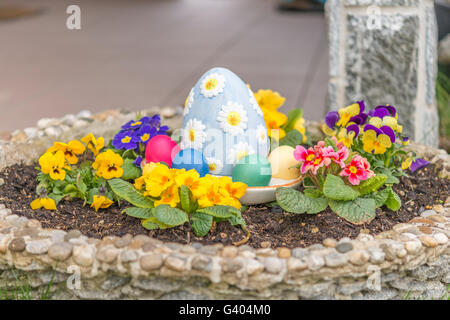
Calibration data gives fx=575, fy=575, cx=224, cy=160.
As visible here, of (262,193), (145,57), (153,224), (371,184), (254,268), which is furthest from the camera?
(145,57)

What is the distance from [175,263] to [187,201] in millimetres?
378

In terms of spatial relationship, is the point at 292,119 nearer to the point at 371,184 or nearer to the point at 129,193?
the point at 371,184

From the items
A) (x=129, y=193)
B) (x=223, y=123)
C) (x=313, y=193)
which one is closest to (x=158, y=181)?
(x=129, y=193)

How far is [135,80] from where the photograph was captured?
6039 mm

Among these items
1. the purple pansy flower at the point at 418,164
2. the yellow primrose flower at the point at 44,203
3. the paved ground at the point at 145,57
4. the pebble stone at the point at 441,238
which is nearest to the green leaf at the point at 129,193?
the yellow primrose flower at the point at 44,203

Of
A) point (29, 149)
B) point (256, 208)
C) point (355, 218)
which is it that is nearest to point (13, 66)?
point (29, 149)

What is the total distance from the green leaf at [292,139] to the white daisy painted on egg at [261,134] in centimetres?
29

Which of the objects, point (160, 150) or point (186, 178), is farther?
point (160, 150)

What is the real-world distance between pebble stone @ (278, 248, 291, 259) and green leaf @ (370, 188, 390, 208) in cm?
56

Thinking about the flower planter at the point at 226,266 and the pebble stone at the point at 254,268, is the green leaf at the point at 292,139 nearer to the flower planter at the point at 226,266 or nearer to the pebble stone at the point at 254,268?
the flower planter at the point at 226,266

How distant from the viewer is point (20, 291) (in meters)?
2.10

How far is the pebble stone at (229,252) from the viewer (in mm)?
1946

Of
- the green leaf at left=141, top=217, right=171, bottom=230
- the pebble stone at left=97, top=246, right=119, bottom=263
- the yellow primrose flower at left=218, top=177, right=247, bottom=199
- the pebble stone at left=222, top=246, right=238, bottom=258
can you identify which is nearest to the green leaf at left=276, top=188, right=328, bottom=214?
the yellow primrose flower at left=218, top=177, right=247, bottom=199
